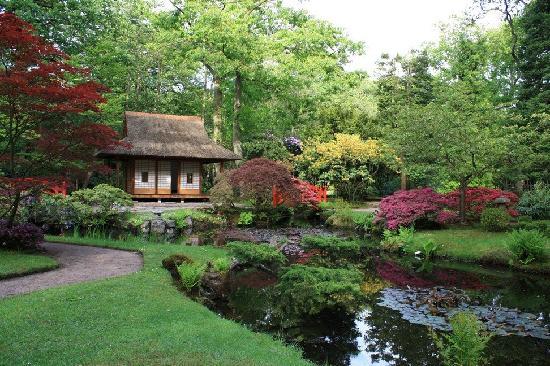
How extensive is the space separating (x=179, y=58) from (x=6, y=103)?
690 inches

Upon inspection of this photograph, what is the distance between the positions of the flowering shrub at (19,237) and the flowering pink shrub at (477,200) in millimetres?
14394

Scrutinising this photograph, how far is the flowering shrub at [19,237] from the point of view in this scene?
35.1 feet

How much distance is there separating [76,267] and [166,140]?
1659cm

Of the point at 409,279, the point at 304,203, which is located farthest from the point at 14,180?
the point at 304,203

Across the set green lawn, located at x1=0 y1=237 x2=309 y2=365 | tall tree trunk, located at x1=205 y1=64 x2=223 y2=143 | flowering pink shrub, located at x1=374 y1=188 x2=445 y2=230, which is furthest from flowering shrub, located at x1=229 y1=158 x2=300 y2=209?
green lawn, located at x1=0 y1=237 x2=309 y2=365

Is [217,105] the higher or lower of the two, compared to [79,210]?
higher

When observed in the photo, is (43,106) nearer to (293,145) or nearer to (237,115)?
(237,115)

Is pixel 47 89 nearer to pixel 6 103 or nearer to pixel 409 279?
pixel 6 103

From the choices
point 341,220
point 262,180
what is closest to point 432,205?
point 341,220

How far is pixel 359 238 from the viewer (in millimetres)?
18359

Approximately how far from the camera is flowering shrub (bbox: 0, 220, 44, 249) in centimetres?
1070

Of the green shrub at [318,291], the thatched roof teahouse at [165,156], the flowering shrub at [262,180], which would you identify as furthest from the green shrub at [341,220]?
the green shrub at [318,291]

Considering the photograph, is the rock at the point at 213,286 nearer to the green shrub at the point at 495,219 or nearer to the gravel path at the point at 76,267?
the gravel path at the point at 76,267

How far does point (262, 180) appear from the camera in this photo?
19.1 m
